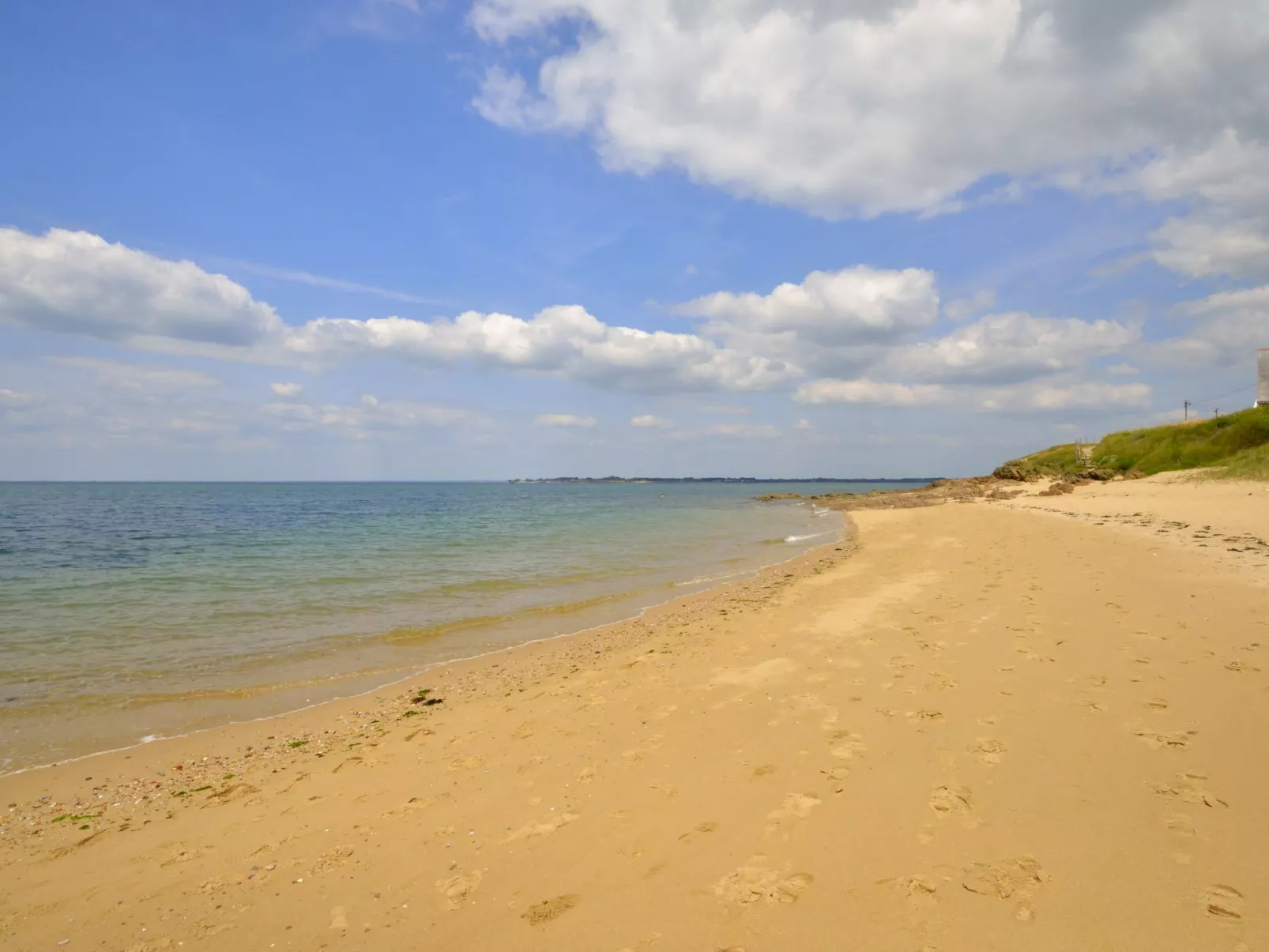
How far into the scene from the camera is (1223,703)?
5492 mm

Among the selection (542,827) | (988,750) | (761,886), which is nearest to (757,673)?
(988,750)

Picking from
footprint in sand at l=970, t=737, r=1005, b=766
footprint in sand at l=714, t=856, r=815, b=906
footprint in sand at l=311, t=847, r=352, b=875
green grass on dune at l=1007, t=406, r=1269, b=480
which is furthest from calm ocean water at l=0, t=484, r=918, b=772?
green grass on dune at l=1007, t=406, r=1269, b=480

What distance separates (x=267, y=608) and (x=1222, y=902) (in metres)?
15.9

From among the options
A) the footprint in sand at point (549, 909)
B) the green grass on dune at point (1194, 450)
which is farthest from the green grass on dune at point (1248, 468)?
the footprint in sand at point (549, 909)

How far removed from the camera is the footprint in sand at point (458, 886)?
3793mm

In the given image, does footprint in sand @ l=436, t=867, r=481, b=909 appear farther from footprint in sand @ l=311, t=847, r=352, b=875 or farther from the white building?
the white building

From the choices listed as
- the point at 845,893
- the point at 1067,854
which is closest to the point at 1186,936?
the point at 1067,854

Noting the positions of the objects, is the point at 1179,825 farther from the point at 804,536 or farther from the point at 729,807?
the point at 804,536

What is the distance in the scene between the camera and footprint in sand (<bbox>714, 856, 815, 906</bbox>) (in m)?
3.48

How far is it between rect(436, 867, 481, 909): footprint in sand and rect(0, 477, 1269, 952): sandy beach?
0.05 ft

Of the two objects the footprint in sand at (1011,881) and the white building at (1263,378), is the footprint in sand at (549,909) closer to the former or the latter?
the footprint in sand at (1011,881)

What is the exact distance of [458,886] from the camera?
3.93 meters

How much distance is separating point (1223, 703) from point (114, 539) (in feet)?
126

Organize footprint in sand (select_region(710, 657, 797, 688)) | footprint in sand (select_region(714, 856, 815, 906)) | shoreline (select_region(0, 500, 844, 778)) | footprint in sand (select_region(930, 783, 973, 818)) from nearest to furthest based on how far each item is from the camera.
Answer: footprint in sand (select_region(714, 856, 815, 906)), footprint in sand (select_region(930, 783, 973, 818)), footprint in sand (select_region(710, 657, 797, 688)), shoreline (select_region(0, 500, 844, 778))
